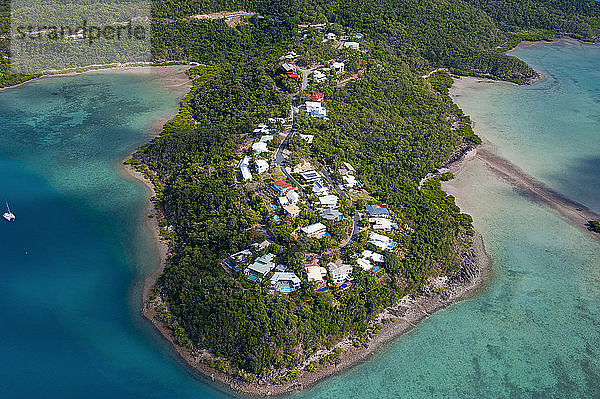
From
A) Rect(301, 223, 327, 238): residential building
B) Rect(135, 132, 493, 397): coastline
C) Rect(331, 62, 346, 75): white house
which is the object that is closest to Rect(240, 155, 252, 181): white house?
Rect(301, 223, 327, 238): residential building

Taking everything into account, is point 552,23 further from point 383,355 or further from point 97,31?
point 383,355

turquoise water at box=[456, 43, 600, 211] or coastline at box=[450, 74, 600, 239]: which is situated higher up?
turquoise water at box=[456, 43, 600, 211]

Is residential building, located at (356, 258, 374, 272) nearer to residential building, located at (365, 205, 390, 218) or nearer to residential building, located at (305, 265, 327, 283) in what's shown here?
residential building, located at (305, 265, 327, 283)

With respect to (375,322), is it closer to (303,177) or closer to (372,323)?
(372,323)

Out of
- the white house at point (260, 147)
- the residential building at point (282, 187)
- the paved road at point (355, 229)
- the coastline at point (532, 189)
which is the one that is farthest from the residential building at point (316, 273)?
the coastline at point (532, 189)

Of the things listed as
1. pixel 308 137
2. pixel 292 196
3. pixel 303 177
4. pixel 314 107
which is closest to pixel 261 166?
pixel 303 177

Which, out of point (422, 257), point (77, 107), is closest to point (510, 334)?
point (422, 257)
